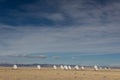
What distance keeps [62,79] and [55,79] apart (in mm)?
1007

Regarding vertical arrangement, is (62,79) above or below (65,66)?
below

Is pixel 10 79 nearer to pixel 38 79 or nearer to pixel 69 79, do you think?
pixel 38 79

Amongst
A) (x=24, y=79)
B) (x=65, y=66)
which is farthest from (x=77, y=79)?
(x=65, y=66)

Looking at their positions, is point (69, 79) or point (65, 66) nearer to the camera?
point (69, 79)

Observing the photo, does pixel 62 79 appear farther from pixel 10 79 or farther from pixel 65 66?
pixel 65 66

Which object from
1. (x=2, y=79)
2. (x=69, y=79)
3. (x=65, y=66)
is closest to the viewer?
(x=2, y=79)

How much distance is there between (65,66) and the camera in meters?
111

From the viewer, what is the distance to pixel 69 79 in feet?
137

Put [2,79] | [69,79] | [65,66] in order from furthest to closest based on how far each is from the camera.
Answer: [65,66]
[69,79]
[2,79]

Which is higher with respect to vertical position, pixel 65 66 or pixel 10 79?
pixel 65 66

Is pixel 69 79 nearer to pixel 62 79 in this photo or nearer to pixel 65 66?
pixel 62 79

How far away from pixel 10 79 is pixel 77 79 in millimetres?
9402

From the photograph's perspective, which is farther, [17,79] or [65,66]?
[65,66]

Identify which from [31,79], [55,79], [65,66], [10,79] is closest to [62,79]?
[55,79]
